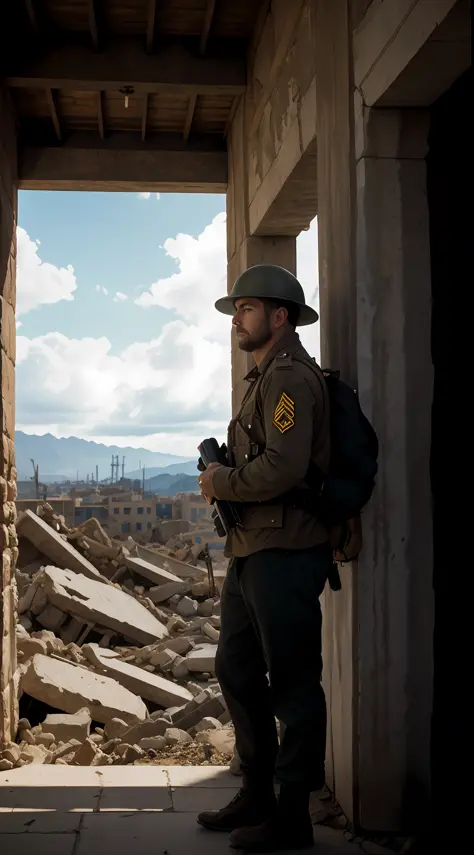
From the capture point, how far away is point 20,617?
915cm

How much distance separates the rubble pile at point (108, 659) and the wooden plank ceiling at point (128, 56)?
4274 millimetres

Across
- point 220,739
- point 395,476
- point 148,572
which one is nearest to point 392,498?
point 395,476

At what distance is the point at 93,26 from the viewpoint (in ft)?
18.0

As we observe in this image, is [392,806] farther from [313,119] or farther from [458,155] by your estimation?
[313,119]

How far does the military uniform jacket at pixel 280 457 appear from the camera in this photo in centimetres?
291

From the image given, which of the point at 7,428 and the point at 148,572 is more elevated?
the point at 7,428

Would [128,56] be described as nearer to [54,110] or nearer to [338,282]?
[54,110]

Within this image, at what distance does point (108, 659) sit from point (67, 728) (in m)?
2.07

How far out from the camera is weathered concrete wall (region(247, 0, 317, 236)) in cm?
432

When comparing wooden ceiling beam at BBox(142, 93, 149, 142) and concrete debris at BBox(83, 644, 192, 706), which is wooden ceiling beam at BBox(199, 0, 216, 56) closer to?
wooden ceiling beam at BBox(142, 93, 149, 142)

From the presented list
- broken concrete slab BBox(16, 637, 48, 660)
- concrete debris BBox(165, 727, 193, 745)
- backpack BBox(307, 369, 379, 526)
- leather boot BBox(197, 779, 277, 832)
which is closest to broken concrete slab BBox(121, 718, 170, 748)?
concrete debris BBox(165, 727, 193, 745)

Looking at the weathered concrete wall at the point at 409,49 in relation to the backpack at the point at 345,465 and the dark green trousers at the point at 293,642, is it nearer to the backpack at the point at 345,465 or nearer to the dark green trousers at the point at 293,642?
the backpack at the point at 345,465

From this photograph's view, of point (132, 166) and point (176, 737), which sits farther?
point (132, 166)

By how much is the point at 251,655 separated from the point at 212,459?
0.74 metres
